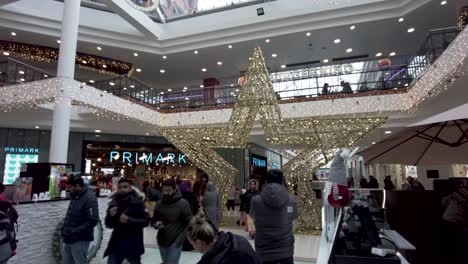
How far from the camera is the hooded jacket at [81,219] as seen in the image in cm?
354

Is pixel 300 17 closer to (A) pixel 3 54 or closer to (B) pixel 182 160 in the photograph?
(B) pixel 182 160

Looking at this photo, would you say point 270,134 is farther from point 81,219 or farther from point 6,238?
point 6,238

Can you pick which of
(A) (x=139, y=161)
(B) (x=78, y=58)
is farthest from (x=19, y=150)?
(A) (x=139, y=161)

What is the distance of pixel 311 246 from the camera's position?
646 cm

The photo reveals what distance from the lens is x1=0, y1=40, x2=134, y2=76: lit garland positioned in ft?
50.8

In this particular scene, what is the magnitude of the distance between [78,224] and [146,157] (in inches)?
618

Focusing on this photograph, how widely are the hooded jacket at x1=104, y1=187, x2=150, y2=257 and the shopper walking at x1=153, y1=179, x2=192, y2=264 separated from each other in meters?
0.18

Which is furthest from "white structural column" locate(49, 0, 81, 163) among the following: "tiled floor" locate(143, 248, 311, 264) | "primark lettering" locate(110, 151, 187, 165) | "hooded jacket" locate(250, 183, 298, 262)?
"primark lettering" locate(110, 151, 187, 165)

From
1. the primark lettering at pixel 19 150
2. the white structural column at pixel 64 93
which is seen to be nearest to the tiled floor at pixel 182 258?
the white structural column at pixel 64 93

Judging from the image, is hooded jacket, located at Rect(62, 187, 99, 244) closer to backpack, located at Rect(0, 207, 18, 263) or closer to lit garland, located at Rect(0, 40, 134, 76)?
backpack, located at Rect(0, 207, 18, 263)

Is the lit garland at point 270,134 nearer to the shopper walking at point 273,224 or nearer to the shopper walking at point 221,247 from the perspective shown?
the shopper walking at point 273,224

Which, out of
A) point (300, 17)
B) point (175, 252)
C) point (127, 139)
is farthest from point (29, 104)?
point (300, 17)

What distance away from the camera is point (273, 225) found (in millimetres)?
2877

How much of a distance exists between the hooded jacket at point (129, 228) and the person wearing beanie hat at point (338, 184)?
2.08m
